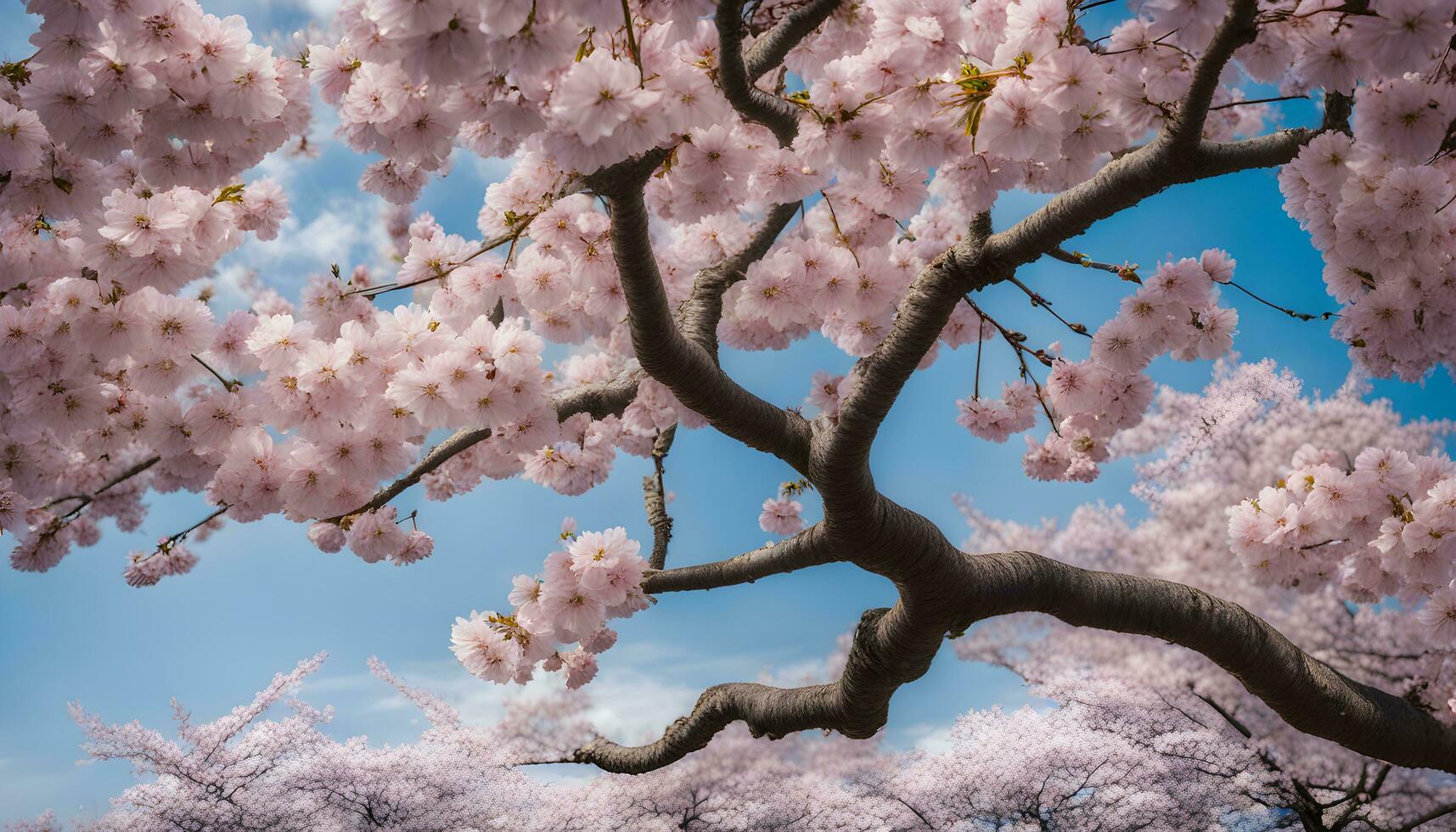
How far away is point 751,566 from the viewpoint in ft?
12.6

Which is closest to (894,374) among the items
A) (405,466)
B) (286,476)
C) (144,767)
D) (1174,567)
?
(405,466)

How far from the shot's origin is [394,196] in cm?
283

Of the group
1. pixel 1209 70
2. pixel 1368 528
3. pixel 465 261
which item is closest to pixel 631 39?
pixel 465 261

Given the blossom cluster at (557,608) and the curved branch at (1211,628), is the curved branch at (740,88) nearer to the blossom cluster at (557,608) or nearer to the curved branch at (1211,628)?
the blossom cluster at (557,608)

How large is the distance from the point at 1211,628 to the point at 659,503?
9.64 feet

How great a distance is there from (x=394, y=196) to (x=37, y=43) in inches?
39.3

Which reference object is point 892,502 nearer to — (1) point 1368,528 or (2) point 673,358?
(2) point 673,358

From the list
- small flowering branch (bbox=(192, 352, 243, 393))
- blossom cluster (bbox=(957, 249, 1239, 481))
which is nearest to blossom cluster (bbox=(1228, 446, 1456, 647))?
blossom cluster (bbox=(957, 249, 1239, 481))

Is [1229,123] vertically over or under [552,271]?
over

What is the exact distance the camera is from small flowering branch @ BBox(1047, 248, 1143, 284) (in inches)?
105

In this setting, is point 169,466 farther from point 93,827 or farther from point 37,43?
point 93,827

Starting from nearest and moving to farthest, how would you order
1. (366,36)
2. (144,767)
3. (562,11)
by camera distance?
(562,11) → (366,36) → (144,767)

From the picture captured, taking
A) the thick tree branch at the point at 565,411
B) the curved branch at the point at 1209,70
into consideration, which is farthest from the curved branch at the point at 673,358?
the curved branch at the point at 1209,70

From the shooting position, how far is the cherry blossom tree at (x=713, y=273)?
1.90 m
